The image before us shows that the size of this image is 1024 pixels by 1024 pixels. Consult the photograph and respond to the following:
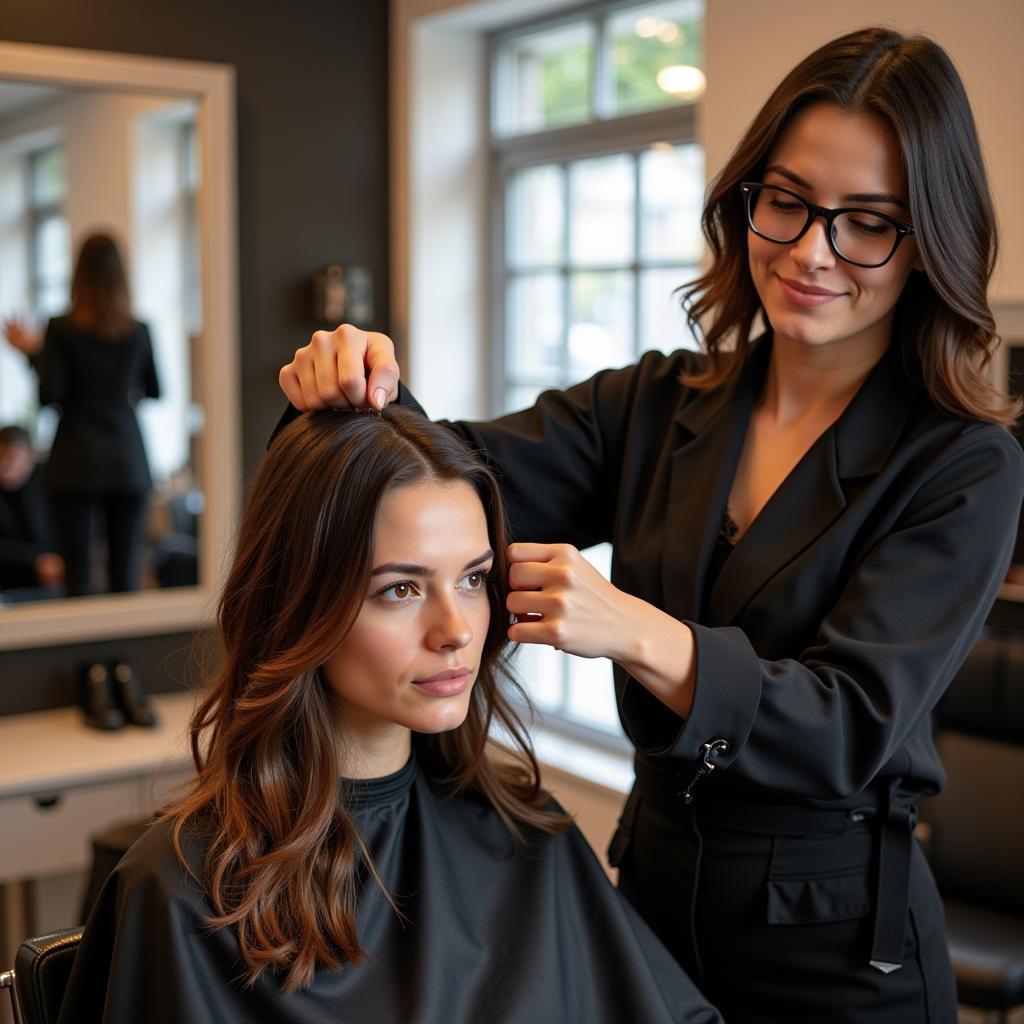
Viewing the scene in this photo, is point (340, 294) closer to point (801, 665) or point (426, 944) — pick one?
point (426, 944)

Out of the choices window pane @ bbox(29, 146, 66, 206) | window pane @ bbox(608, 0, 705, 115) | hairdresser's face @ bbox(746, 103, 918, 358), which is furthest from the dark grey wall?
hairdresser's face @ bbox(746, 103, 918, 358)

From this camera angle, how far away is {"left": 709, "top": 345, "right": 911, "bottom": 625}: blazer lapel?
62.2 inches

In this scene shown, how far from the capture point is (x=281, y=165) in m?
3.98

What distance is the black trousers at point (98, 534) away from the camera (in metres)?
3.67

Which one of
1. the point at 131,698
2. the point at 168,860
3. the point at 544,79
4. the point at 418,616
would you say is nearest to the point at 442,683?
the point at 418,616

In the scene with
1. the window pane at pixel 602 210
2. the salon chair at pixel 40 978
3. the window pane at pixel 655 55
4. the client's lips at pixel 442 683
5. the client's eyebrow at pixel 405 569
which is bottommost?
the salon chair at pixel 40 978

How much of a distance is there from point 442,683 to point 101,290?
8.32 ft

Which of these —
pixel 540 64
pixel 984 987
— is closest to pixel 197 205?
pixel 540 64

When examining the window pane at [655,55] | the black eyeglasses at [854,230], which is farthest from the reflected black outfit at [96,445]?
the black eyeglasses at [854,230]

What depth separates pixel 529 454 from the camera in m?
1.83

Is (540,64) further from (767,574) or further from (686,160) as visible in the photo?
(767,574)

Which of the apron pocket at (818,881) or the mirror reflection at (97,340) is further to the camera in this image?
the mirror reflection at (97,340)

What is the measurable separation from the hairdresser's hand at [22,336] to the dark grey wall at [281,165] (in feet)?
2.13

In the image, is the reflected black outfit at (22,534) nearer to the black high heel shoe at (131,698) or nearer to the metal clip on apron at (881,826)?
the black high heel shoe at (131,698)
